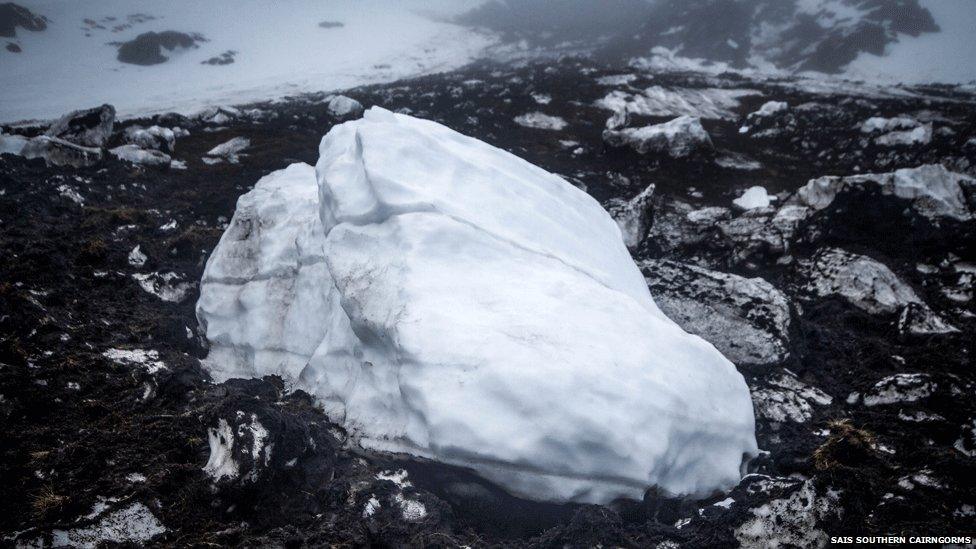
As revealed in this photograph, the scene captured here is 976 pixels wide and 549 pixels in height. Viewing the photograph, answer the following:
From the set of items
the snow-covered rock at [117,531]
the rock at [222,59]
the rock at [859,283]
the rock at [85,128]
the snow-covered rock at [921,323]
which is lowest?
the snow-covered rock at [117,531]

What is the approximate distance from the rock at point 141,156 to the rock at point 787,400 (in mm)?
12206

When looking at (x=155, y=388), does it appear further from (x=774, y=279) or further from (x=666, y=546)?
(x=774, y=279)

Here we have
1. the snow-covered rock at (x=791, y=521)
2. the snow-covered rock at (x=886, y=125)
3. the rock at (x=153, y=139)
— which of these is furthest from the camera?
the snow-covered rock at (x=886, y=125)

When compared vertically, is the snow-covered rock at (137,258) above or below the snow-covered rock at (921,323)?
below

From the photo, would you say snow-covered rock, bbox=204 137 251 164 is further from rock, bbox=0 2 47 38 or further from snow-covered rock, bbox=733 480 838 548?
rock, bbox=0 2 47 38

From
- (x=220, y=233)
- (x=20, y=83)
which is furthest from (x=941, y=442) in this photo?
(x=20, y=83)

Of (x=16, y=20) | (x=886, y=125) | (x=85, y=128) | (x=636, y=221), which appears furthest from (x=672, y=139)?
(x=16, y=20)

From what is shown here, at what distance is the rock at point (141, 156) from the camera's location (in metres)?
9.26

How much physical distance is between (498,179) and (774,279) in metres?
4.73

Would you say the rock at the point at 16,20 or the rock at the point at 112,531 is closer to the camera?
the rock at the point at 112,531

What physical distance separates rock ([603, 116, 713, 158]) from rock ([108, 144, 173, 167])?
11572mm

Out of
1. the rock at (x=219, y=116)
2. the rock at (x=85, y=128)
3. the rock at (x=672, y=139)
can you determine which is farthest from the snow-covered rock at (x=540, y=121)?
the rock at (x=85, y=128)

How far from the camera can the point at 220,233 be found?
22.9ft

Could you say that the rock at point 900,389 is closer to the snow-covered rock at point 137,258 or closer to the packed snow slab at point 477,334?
the packed snow slab at point 477,334
